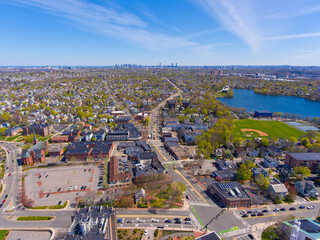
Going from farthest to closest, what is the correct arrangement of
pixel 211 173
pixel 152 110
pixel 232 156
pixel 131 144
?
pixel 152 110 → pixel 131 144 → pixel 232 156 → pixel 211 173

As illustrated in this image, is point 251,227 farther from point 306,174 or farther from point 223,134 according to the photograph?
point 223,134

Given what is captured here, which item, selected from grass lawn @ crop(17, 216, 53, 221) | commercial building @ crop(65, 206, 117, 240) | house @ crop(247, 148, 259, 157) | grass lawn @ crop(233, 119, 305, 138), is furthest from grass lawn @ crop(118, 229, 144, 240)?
grass lawn @ crop(233, 119, 305, 138)

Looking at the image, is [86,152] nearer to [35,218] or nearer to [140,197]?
[35,218]

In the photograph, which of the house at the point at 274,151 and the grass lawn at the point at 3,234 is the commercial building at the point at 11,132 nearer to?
the grass lawn at the point at 3,234

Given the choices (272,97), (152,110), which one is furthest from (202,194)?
(272,97)

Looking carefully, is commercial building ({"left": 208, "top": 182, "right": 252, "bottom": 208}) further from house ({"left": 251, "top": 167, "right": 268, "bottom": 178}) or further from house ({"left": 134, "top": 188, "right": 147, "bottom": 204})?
house ({"left": 134, "top": 188, "right": 147, "bottom": 204})

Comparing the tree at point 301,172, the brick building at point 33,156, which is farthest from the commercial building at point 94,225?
the tree at point 301,172

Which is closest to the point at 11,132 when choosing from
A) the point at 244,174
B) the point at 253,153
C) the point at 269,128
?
the point at 244,174
